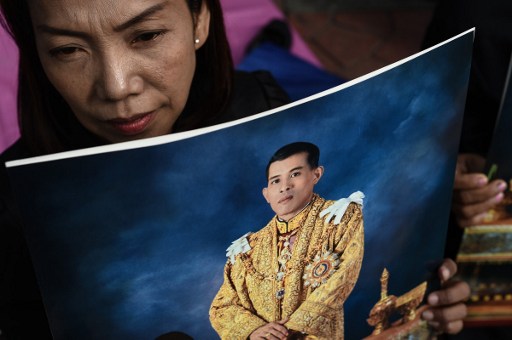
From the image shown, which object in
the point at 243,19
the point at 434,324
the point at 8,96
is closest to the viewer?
the point at 434,324

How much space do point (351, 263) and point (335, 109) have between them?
0.59ft

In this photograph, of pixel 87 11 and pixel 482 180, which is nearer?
pixel 87 11

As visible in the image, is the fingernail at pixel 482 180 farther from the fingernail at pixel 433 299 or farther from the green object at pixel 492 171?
the fingernail at pixel 433 299

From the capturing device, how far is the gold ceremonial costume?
22.0 inches

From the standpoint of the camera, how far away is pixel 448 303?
2.52 ft

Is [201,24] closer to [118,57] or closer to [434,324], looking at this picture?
[118,57]

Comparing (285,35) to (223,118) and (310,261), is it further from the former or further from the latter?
(310,261)

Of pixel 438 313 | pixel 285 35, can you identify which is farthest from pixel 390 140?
pixel 285 35

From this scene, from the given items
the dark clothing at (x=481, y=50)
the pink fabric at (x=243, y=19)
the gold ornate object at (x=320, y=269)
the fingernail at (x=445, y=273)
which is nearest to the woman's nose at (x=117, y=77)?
the gold ornate object at (x=320, y=269)

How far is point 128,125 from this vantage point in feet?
2.16

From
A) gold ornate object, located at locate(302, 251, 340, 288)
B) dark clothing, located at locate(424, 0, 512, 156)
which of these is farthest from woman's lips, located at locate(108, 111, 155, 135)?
dark clothing, located at locate(424, 0, 512, 156)

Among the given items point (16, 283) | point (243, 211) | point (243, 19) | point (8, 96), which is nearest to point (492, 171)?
point (243, 211)

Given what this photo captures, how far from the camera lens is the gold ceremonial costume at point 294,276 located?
560 millimetres

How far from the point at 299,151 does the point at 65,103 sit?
401 millimetres
